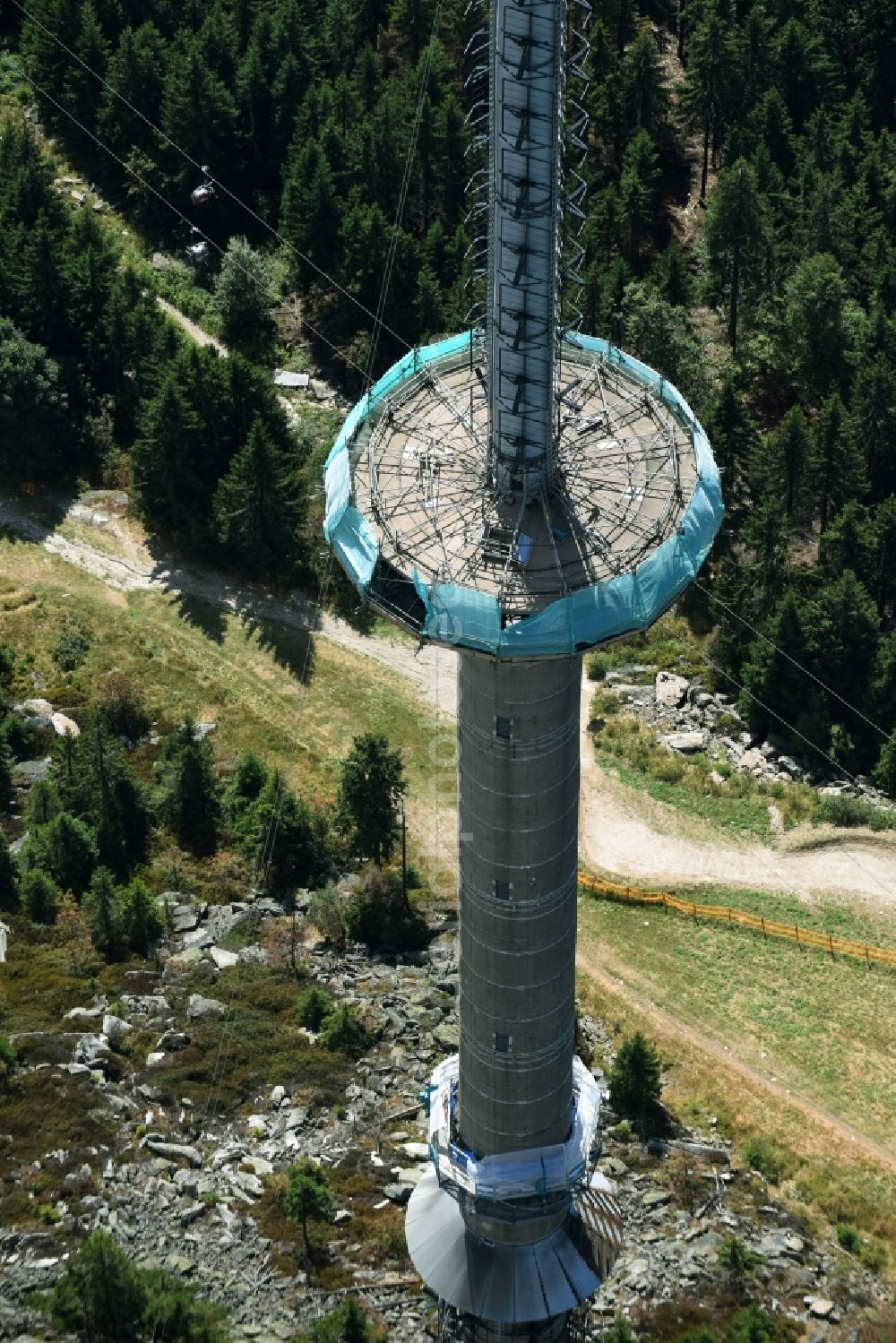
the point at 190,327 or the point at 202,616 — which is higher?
the point at 190,327

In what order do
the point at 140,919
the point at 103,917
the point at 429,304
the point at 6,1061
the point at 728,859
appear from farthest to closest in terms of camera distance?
the point at 429,304
the point at 728,859
the point at 140,919
the point at 103,917
the point at 6,1061

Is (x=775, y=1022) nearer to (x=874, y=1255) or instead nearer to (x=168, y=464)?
(x=874, y=1255)

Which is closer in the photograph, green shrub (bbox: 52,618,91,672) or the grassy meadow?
the grassy meadow

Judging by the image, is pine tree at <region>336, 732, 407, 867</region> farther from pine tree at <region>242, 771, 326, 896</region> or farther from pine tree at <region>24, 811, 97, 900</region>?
pine tree at <region>24, 811, 97, 900</region>

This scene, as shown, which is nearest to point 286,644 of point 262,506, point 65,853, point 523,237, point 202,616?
point 202,616

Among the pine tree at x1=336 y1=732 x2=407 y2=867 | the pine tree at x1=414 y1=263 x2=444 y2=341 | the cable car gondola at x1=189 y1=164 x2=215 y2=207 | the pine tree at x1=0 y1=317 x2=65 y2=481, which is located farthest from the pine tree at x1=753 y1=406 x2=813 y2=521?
the cable car gondola at x1=189 y1=164 x2=215 y2=207

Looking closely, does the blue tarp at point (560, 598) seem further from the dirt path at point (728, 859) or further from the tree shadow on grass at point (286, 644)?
the tree shadow on grass at point (286, 644)

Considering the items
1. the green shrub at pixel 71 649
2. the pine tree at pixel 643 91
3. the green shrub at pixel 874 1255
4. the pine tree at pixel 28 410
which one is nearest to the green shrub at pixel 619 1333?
the green shrub at pixel 874 1255
